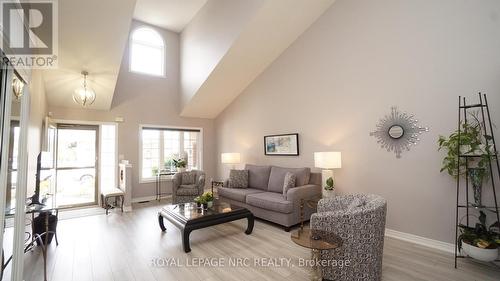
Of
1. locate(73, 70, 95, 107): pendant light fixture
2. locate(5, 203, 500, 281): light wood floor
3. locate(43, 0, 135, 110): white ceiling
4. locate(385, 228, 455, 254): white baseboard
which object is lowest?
locate(5, 203, 500, 281): light wood floor

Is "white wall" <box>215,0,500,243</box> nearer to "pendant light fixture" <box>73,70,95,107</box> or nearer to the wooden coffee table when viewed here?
the wooden coffee table

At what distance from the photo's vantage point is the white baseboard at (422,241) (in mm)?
2978

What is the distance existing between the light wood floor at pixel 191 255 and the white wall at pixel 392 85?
0.61 metres

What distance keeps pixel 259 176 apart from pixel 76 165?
14.3 ft

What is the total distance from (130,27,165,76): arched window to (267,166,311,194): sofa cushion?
14.3 feet

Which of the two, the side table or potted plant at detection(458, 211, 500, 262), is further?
potted plant at detection(458, 211, 500, 262)

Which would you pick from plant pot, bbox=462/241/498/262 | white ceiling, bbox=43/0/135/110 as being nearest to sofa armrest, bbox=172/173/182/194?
white ceiling, bbox=43/0/135/110

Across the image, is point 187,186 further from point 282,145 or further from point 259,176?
point 282,145

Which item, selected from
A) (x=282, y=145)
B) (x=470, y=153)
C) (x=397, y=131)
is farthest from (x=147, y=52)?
(x=470, y=153)

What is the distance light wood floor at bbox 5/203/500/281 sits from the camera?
8.12 ft

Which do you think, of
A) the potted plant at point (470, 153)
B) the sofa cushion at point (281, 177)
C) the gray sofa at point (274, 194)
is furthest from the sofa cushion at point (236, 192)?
the potted plant at point (470, 153)

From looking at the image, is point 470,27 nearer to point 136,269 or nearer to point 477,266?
point 477,266

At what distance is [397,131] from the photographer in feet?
11.4

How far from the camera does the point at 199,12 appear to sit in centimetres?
588
